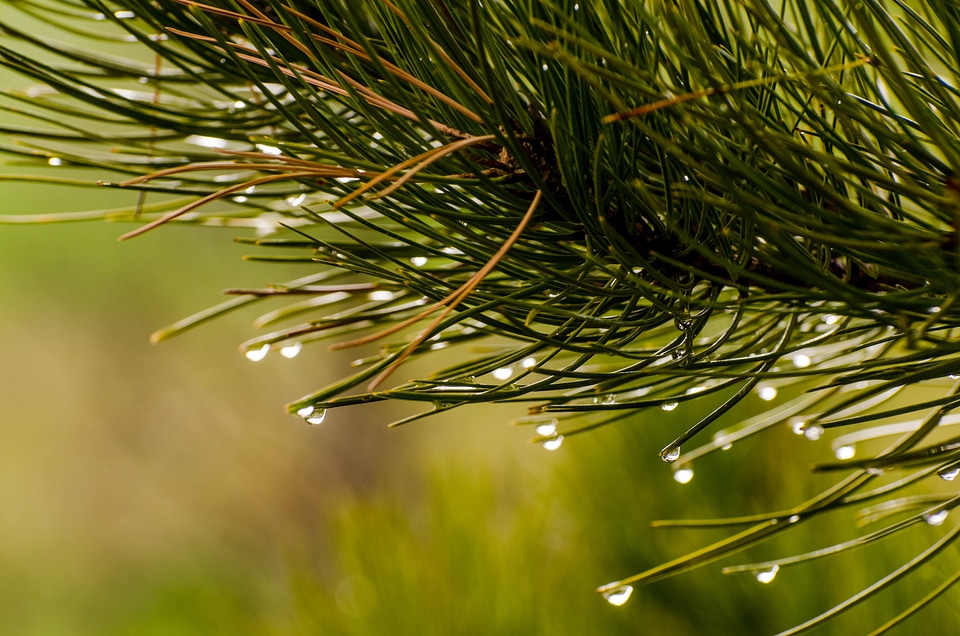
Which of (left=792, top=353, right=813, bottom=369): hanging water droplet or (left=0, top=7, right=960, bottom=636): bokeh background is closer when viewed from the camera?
(left=792, top=353, right=813, bottom=369): hanging water droplet

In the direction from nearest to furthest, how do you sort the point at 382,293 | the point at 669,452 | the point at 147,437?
1. the point at 669,452
2. the point at 382,293
3. the point at 147,437

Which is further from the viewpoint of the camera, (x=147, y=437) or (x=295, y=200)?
(x=147, y=437)

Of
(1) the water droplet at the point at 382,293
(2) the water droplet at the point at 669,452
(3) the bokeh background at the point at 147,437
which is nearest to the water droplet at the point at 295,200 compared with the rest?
(1) the water droplet at the point at 382,293

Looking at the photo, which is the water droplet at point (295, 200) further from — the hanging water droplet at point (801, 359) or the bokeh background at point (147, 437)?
the bokeh background at point (147, 437)

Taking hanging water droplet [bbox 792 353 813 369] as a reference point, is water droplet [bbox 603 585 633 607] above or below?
below

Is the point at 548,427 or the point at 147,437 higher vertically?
the point at 147,437

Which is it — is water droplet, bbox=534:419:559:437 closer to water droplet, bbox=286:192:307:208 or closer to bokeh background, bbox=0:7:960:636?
water droplet, bbox=286:192:307:208

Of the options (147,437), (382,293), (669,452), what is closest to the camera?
(669,452)

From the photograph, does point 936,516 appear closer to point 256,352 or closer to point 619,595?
point 619,595

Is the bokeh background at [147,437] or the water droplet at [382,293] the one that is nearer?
the water droplet at [382,293]

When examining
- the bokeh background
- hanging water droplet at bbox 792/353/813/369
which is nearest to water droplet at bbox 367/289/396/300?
hanging water droplet at bbox 792/353/813/369

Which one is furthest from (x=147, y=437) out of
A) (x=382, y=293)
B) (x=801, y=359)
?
(x=801, y=359)
